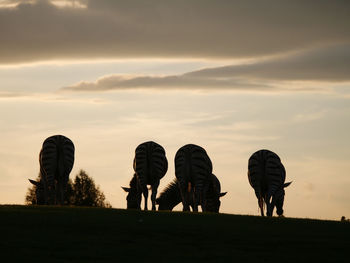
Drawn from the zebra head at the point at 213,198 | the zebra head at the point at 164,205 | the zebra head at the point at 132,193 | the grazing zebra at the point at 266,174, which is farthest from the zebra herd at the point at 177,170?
the zebra head at the point at 164,205

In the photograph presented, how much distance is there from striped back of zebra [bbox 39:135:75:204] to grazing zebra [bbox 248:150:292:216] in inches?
381

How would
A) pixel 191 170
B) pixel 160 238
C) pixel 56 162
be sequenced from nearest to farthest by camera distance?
pixel 160 238 → pixel 56 162 → pixel 191 170

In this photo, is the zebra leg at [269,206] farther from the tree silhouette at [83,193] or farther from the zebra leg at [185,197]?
the tree silhouette at [83,193]

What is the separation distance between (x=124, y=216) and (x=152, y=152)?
12.9 m

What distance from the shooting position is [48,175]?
1729 inches

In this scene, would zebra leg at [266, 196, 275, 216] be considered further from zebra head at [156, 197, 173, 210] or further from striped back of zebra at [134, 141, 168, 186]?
zebra head at [156, 197, 173, 210]

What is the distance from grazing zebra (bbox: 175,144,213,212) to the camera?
4419 centimetres

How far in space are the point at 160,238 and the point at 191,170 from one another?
57.6 ft

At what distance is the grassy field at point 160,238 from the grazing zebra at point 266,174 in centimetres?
1054

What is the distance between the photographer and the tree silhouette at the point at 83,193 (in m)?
76.8

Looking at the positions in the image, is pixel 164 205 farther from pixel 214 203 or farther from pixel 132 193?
pixel 132 193

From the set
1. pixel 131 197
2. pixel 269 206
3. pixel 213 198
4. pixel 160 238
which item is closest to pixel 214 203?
pixel 213 198

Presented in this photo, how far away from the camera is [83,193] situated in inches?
3103

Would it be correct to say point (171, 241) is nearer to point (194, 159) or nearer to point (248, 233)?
point (248, 233)
